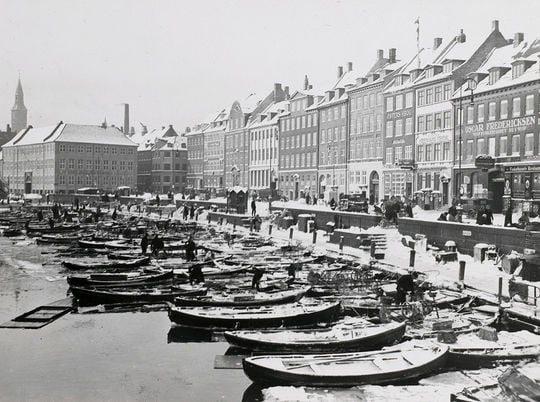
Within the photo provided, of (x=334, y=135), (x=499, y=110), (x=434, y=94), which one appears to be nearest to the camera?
(x=499, y=110)

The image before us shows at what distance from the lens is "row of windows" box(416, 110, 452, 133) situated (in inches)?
2451

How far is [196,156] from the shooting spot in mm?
132375

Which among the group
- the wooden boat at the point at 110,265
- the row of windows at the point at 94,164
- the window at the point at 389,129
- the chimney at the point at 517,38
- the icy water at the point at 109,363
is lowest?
the icy water at the point at 109,363

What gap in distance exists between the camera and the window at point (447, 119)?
2430 inches

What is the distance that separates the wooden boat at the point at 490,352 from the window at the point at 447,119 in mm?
44735

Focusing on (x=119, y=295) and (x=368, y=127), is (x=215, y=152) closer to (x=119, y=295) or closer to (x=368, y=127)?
(x=368, y=127)

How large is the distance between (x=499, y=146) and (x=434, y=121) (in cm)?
1020

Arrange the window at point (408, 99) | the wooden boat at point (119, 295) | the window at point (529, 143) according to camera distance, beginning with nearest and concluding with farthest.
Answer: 1. the wooden boat at point (119, 295)
2. the window at point (529, 143)
3. the window at point (408, 99)

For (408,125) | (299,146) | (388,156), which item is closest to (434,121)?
(408,125)

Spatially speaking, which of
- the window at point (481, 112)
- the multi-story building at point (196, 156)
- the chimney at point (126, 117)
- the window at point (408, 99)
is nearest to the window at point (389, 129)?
the window at point (408, 99)

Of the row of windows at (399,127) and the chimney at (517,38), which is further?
the row of windows at (399,127)

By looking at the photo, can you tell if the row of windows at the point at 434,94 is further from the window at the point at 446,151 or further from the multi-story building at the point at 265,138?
the multi-story building at the point at 265,138

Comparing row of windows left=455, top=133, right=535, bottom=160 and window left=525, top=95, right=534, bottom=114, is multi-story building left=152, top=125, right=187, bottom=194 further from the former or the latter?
window left=525, top=95, right=534, bottom=114

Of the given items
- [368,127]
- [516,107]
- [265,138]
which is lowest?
[516,107]
